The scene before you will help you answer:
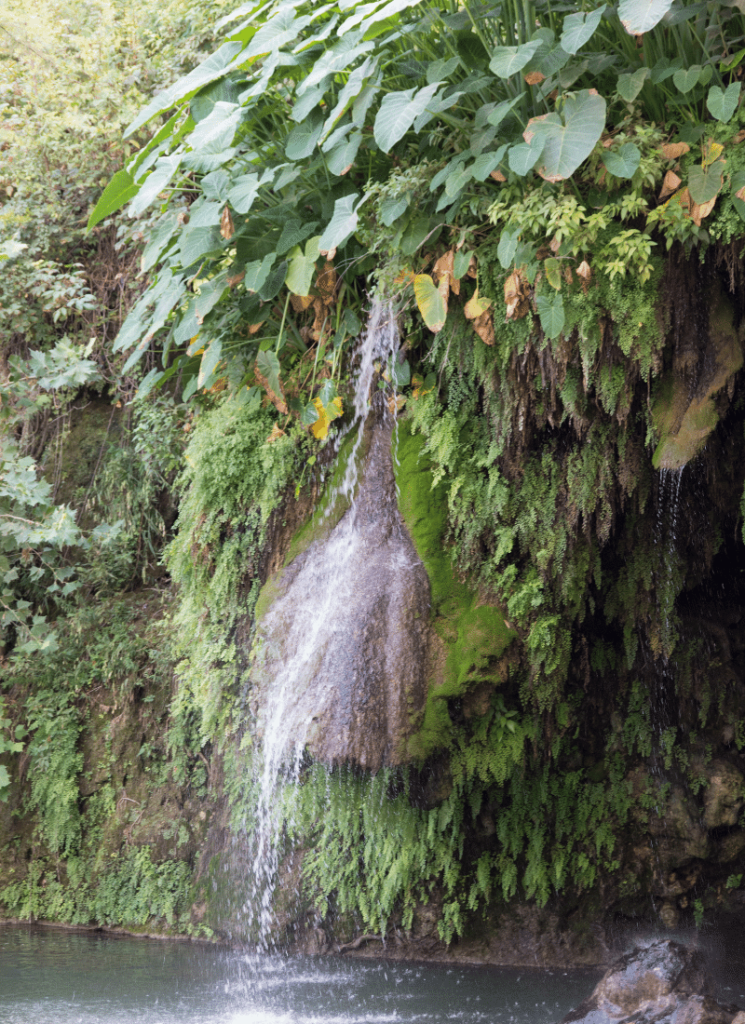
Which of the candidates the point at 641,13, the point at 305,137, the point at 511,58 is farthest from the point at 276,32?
the point at 641,13

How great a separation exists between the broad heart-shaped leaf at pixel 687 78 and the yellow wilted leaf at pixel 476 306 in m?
1.15

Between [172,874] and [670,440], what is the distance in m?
4.81

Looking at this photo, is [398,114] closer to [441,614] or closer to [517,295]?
[517,295]

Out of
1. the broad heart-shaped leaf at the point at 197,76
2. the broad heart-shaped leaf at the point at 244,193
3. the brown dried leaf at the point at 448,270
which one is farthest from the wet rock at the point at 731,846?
the broad heart-shaped leaf at the point at 197,76

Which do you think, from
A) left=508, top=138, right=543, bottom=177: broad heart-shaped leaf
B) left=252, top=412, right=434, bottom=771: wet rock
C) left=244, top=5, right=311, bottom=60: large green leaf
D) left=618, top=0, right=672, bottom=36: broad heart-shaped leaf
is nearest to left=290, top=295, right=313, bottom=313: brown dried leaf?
left=252, top=412, right=434, bottom=771: wet rock

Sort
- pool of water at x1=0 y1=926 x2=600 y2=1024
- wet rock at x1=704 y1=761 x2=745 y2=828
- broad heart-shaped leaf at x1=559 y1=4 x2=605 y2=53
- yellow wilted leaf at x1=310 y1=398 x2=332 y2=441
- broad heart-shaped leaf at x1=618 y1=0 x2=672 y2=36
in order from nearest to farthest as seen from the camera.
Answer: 1. broad heart-shaped leaf at x1=618 y1=0 x2=672 y2=36
2. broad heart-shaped leaf at x1=559 y1=4 x2=605 y2=53
3. pool of water at x1=0 y1=926 x2=600 y2=1024
4. yellow wilted leaf at x1=310 y1=398 x2=332 y2=441
5. wet rock at x1=704 y1=761 x2=745 y2=828

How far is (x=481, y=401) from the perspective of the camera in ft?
14.9

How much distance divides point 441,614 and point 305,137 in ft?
7.75

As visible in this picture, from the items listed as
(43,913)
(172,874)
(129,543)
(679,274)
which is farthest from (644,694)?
(43,913)

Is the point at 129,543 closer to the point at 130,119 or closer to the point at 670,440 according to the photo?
the point at 130,119

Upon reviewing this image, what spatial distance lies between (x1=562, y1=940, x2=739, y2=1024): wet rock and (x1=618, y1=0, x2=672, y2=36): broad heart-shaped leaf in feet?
12.1

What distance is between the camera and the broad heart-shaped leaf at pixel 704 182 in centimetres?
347

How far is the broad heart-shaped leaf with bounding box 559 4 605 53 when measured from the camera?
331cm

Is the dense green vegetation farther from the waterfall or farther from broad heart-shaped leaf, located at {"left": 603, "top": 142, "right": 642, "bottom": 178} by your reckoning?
the waterfall
